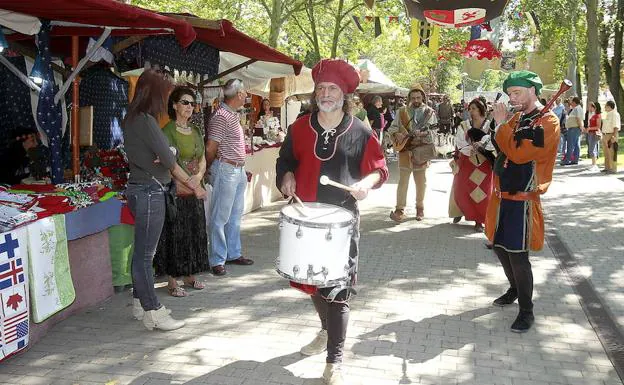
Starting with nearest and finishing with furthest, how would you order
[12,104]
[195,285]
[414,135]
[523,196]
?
1. [523,196]
2. [195,285]
3. [12,104]
4. [414,135]

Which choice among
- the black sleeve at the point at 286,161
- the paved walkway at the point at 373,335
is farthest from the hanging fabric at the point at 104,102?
the black sleeve at the point at 286,161

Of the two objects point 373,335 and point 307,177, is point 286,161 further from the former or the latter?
point 373,335

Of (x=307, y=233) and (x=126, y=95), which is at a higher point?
(x=126, y=95)

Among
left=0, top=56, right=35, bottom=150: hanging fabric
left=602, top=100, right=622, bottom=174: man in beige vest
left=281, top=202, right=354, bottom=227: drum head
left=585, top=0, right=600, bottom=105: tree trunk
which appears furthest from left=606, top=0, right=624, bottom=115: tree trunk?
left=281, top=202, right=354, bottom=227: drum head

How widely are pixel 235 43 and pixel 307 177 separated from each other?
336 centimetres

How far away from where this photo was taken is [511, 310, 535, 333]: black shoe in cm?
438

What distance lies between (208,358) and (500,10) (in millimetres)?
5330

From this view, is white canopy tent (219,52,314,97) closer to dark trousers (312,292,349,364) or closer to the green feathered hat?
the green feathered hat

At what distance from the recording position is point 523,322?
14.5 ft

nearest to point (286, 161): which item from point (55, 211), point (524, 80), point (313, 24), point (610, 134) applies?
point (55, 211)

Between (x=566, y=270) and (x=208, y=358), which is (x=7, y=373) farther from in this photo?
(x=566, y=270)

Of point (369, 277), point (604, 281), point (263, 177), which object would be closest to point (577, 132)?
point (263, 177)

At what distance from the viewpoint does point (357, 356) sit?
390 cm

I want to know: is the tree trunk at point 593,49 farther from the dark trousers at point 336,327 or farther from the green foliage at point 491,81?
the green foliage at point 491,81
